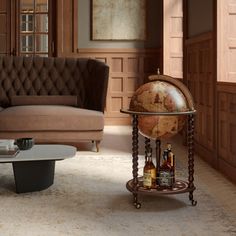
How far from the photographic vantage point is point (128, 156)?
616 cm

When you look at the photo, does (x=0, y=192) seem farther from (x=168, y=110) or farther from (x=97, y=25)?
(x=97, y=25)

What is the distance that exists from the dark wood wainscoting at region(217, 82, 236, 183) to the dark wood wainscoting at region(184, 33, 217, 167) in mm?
201

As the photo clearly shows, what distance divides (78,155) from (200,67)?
6.25 feet

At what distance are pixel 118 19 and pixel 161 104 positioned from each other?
6.08m

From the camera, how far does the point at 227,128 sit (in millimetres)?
4949

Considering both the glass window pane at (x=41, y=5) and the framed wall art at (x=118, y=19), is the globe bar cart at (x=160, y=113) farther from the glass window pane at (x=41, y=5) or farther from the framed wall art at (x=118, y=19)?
the glass window pane at (x=41, y=5)

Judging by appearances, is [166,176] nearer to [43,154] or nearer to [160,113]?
[160,113]

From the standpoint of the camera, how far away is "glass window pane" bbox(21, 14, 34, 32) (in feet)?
32.7

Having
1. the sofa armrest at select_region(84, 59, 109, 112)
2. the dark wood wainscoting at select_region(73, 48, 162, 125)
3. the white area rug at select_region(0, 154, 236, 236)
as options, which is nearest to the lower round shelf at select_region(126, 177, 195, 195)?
the white area rug at select_region(0, 154, 236, 236)

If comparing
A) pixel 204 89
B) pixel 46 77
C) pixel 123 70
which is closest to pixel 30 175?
pixel 204 89

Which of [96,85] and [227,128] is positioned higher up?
[96,85]

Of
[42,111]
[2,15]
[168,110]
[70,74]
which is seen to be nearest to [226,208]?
[168,110]

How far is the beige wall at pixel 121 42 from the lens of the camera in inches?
375

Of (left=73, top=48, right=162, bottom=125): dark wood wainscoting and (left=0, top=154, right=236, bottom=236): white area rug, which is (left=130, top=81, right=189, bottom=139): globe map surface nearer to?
(left=0, top=154, right=236, bottom=236): white area rug
